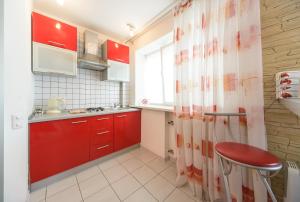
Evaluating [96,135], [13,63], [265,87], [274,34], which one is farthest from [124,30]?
[265,87]

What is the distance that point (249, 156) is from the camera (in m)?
0.70

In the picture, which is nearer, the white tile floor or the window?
the white tile floor

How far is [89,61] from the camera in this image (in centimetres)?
194

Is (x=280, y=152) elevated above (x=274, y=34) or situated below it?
below

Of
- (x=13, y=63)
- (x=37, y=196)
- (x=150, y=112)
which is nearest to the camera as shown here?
(x=13, y=63)

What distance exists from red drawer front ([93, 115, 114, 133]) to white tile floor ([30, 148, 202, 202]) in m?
0.58

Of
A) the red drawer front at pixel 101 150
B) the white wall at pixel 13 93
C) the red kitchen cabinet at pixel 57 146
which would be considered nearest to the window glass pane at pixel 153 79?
the red drawer front at pixel 101 150

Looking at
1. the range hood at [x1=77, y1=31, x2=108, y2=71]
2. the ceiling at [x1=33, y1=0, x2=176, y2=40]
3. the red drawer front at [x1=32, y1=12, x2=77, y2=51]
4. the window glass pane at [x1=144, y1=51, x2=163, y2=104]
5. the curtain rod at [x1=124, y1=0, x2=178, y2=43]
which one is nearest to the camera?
the red drawer front at [x1=32, y1=12, x2=77, y2=51]

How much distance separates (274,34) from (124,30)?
91.1 inches

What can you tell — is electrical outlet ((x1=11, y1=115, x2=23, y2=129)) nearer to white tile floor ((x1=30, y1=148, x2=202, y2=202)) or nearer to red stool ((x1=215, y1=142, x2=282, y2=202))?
white tile floor ((x1=30, y1=148, x2=202, y2=202))

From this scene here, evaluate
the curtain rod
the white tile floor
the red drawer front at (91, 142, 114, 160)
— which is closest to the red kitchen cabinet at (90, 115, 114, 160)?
the red drawer front at (91, 142, 114, 160)

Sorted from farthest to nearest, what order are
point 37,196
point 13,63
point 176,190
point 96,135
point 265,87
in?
point 96,135 < point 176,190 < point 37,196 < point 265,87 < point 13,63

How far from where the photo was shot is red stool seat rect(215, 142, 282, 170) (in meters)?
0.62

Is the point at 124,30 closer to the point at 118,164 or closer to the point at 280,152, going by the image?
the point at 118,164
